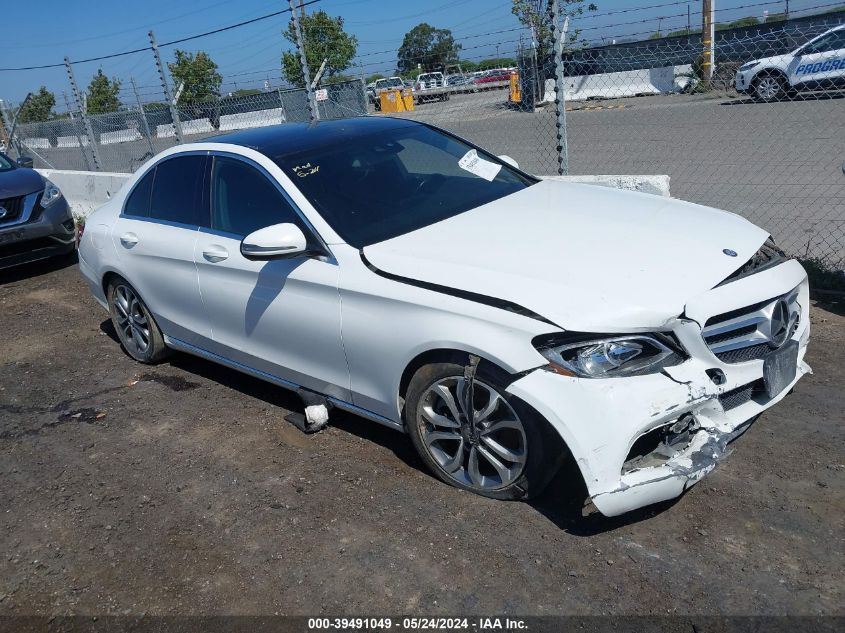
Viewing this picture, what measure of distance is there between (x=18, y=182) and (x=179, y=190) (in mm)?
5291

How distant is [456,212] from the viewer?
3.94 m

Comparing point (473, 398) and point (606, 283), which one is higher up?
point (606, 283)

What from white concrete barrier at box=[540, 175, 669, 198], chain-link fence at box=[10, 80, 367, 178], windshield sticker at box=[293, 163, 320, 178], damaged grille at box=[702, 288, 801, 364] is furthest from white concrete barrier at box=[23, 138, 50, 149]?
damaged grille at box=[702, 288, 801, 364]

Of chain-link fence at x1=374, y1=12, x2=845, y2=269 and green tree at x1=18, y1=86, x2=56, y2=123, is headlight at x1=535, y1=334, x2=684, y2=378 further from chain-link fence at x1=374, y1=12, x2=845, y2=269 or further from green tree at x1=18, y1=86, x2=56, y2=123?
green tree at x1=18, y1=86, x2=56, y2=123

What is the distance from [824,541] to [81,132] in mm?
13248

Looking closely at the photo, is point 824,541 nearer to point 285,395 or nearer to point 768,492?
point 768,492

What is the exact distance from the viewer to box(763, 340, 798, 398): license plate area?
3150 mm

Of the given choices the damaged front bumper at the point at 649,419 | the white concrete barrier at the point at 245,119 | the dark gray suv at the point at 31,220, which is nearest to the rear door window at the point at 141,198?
the damaged front bumper at the point at 649,419

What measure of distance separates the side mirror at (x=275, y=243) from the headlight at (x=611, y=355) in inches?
53.7

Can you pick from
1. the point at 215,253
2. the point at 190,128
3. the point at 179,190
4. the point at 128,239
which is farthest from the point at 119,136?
the point at 215,253

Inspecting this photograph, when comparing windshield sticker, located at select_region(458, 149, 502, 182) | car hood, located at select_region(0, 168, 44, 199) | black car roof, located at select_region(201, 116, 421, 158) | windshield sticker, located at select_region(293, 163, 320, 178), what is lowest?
car hood, located at select_region(0, 168, 44, 199)

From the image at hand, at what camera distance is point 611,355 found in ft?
9.48

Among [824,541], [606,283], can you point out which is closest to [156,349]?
[606,283]

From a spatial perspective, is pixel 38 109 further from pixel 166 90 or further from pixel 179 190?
pixel 179 190
